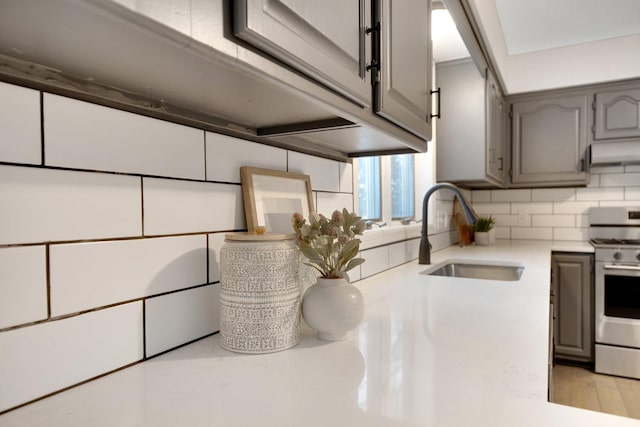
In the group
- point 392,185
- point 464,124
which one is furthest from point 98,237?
point 464,124

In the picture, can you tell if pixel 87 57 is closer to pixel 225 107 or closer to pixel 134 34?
pixel 134 34

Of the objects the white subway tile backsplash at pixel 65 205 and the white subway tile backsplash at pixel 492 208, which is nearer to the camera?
the white subway tile backsplash at pixel 65 205

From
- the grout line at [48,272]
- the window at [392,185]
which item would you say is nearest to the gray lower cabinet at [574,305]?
the window at [392,185]

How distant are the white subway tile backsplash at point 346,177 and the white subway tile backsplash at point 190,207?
0.53 m

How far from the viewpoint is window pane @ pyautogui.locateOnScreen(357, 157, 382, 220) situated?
1963 mm

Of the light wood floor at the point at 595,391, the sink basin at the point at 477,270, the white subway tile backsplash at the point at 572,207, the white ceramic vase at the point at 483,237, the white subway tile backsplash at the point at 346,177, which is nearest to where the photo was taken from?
the white subway tile backsplash at the point at 346,177

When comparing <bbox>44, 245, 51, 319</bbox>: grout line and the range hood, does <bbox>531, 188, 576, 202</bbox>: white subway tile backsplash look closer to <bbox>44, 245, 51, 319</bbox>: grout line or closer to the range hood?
the range hood

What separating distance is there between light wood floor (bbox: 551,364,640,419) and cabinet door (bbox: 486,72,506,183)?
→ 54.7 inches

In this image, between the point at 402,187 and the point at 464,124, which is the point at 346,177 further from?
the point at 464,124

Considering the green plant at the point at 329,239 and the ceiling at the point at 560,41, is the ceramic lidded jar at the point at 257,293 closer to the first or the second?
the green plant at the point at 329,239

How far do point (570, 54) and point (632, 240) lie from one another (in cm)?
148

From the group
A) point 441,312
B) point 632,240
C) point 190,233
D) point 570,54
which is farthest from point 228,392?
point 570,54

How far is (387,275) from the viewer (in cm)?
161

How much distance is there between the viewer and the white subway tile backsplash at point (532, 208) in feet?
10.5
